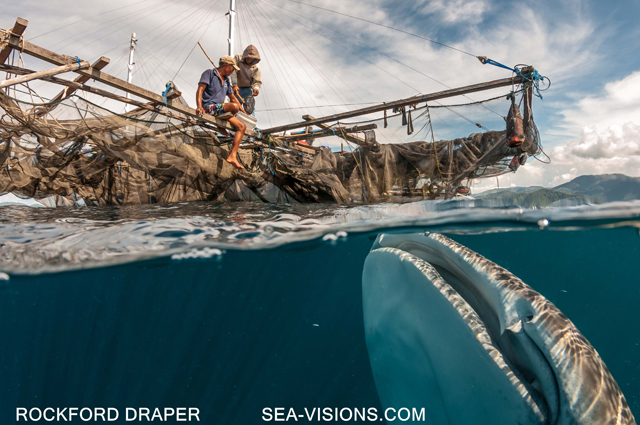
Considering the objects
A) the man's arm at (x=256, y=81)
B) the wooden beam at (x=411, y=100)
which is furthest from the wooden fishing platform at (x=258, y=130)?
the man's arm at (x=256, y=81)

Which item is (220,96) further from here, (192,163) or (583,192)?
(583,192)

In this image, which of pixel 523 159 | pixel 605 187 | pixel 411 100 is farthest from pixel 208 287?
pixel 605 187

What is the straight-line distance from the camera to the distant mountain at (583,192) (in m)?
4.58

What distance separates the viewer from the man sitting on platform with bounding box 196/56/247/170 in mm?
7086

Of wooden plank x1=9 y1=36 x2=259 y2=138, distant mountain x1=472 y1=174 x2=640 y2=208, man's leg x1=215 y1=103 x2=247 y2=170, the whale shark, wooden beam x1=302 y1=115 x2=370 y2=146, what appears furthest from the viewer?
wooden beam x1=302 y1=115 x2=370 y2=146

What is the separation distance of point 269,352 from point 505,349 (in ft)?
36.3

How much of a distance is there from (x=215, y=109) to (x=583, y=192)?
22.7 ft

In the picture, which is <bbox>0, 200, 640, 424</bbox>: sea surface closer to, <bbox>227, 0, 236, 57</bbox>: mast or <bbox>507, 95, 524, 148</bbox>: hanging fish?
<bbox>507, 95, 524, 148</bbox>: hanging fish

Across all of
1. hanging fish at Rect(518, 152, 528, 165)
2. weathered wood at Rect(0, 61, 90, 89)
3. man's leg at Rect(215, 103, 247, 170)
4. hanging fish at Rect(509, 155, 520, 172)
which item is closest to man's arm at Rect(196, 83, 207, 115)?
man's leg at Rect(215, 103, 247, 170)

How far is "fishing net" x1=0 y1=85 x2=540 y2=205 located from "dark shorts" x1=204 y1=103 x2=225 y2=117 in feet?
1.25

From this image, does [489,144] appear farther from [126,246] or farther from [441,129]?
[126,246]

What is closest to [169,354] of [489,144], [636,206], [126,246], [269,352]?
[269,352]

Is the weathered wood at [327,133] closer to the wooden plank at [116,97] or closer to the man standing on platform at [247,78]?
the man standing on platform at [247,78]

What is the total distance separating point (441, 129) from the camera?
299 inches
